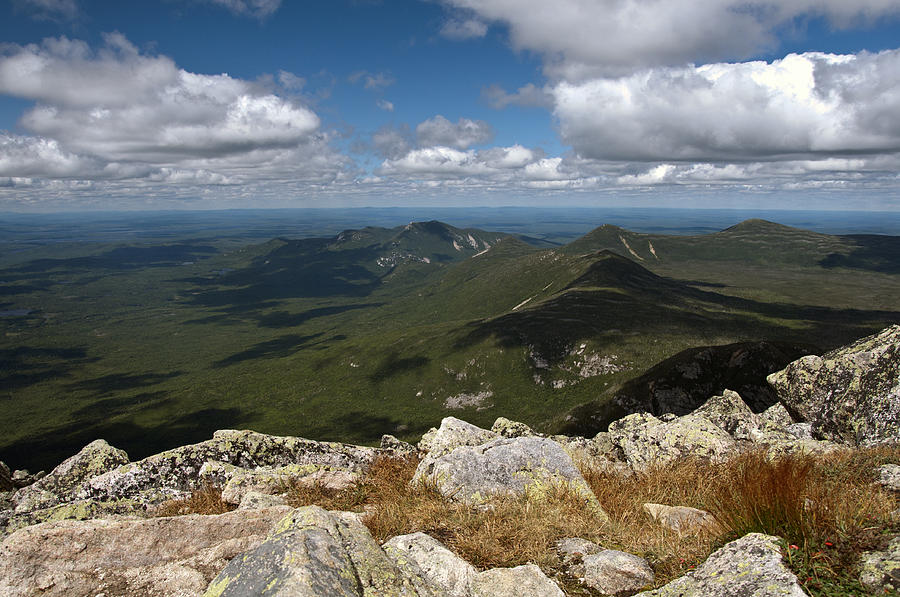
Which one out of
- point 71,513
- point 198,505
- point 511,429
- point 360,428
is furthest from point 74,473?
point 360,428

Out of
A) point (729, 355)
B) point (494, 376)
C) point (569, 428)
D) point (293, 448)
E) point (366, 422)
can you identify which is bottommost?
point (366, 422)

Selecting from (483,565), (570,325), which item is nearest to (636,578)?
(483,565)

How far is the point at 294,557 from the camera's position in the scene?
4969mm

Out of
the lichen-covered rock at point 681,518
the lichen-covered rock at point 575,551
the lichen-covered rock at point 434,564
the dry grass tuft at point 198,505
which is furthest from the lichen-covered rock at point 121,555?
the lichen-covered rock at point 681,518

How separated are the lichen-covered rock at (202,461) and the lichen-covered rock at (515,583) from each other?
873 cm

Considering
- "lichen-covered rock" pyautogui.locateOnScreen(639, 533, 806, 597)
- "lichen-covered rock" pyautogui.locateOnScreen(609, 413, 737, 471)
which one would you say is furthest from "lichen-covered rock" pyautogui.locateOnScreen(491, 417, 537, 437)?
"lichen-covered rock" pyautogui.locateOnScreen(639, 533, 806, 597)

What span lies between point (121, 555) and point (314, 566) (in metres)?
4.64

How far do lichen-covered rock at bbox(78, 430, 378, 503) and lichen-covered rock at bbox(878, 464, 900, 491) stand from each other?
529 inches

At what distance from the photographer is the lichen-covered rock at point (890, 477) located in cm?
841

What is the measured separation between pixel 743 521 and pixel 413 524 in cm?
541

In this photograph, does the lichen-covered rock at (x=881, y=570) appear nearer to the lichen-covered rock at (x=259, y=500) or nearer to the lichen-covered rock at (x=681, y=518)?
the lichen-covered rock at (x=681, y=518)

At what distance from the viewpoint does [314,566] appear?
5.00m

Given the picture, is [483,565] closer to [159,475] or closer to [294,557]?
[294,557]

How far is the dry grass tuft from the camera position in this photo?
11.0 meters
